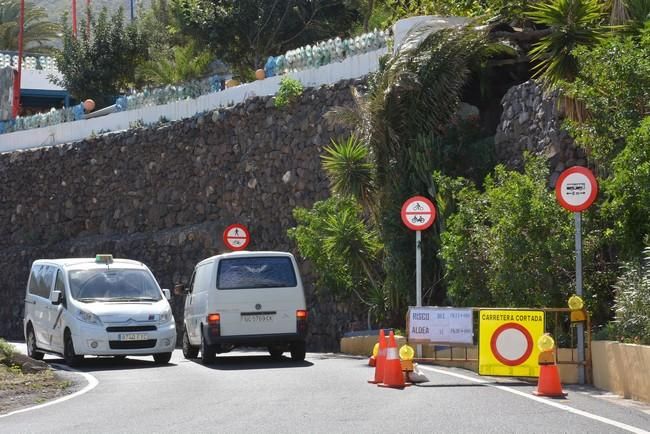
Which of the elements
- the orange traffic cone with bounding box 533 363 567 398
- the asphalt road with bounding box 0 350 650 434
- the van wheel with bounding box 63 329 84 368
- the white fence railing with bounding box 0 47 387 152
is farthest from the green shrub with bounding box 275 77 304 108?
the orange traffic cone with bounding box 533 363 567 398

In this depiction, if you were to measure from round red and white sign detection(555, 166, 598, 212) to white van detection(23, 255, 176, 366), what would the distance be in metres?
8.49

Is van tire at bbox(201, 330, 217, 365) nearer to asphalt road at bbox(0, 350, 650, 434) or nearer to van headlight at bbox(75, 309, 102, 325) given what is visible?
van headlight at bbox(75, 309, 102, 325)

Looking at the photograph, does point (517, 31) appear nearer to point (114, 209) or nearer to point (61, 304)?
point (61, 304)

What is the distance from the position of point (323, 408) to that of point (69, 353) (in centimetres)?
990

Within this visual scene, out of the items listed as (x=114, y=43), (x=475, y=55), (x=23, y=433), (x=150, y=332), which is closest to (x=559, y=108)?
(x=475, y=55)

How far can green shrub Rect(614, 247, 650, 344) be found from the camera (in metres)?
14.7

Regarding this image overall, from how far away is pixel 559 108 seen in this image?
69.7 feet

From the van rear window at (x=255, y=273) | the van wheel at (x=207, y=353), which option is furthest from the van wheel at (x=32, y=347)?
the van rear window at (x=255, y=273)

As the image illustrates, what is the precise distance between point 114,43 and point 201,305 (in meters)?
31.9

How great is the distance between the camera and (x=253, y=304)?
20781 mm

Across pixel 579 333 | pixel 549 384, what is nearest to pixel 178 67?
pixel 579 333

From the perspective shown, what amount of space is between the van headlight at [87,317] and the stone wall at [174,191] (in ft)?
27.4

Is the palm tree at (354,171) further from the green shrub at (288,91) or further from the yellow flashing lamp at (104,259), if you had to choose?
the green shrub at (288,91)

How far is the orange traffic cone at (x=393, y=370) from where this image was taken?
50.2 ft
